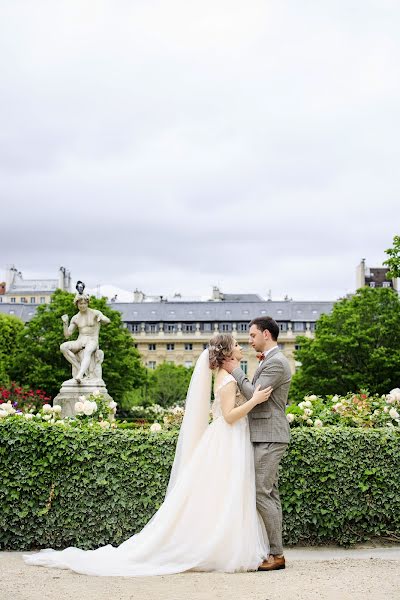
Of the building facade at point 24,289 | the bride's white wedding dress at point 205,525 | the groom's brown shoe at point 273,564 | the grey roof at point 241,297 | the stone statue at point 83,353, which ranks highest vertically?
the building facade at point 24,289

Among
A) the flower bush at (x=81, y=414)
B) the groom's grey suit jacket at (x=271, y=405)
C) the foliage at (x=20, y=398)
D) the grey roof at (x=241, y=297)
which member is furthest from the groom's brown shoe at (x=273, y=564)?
the grey roof at (x=241, y=297)

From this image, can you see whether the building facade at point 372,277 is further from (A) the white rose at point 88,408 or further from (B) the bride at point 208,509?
(B) the bride at point 208,509

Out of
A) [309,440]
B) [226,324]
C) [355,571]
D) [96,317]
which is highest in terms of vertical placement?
[226,324]

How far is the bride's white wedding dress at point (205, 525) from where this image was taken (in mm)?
6805

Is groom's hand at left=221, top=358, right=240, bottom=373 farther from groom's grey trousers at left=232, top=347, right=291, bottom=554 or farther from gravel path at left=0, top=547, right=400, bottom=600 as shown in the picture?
gravel path at left=0, top=547, right=400, bottom=600

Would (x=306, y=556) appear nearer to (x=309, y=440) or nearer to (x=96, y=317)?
(x=309, y=440)

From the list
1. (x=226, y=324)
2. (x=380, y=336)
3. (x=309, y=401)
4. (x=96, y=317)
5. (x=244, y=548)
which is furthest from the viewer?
(x=226, y=324)

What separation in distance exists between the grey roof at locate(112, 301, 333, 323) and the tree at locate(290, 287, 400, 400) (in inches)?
1924

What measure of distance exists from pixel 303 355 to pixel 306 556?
39755mm

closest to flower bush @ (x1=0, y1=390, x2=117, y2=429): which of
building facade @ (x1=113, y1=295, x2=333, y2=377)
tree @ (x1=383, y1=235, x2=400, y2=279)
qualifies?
tree @ (x1=383, y1=235, x2=400, y2=279)

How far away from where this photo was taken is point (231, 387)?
22.7ft

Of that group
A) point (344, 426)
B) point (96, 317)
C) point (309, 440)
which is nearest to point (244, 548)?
point (309, 440)

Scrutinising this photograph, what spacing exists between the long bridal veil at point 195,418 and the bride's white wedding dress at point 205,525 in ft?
0.22

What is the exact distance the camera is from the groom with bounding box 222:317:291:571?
679 centimetres
